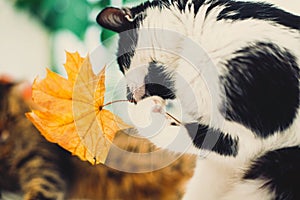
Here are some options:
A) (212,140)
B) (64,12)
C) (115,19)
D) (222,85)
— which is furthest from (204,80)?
(64,12)

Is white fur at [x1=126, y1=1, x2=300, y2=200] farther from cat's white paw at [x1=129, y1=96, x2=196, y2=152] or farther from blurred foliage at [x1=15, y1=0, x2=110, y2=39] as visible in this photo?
blurred foliage at [x1=15, y1=0, x2=110, y2=39]

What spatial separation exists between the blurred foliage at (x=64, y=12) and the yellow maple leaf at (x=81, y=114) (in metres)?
0.07

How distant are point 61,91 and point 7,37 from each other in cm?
19

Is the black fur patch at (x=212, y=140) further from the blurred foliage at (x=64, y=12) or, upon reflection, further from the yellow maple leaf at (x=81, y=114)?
the blurred foliage at (x=64, y=12)

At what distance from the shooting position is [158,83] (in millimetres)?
1093

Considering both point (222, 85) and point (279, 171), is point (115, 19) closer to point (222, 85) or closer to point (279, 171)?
point (222, 85)

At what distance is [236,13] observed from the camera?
1.06m

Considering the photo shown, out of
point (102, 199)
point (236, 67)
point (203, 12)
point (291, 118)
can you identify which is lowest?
point (102, 199)

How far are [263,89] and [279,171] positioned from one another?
20cm

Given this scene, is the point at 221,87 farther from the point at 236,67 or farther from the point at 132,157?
the point at 132,157

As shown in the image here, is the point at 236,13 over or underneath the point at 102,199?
over

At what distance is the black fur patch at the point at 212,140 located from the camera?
3.46 feet

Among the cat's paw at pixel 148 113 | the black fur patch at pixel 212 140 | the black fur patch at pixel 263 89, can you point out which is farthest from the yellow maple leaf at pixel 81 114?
the black fur patch at pixel 263 89

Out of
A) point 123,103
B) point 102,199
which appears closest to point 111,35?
point 123,103
